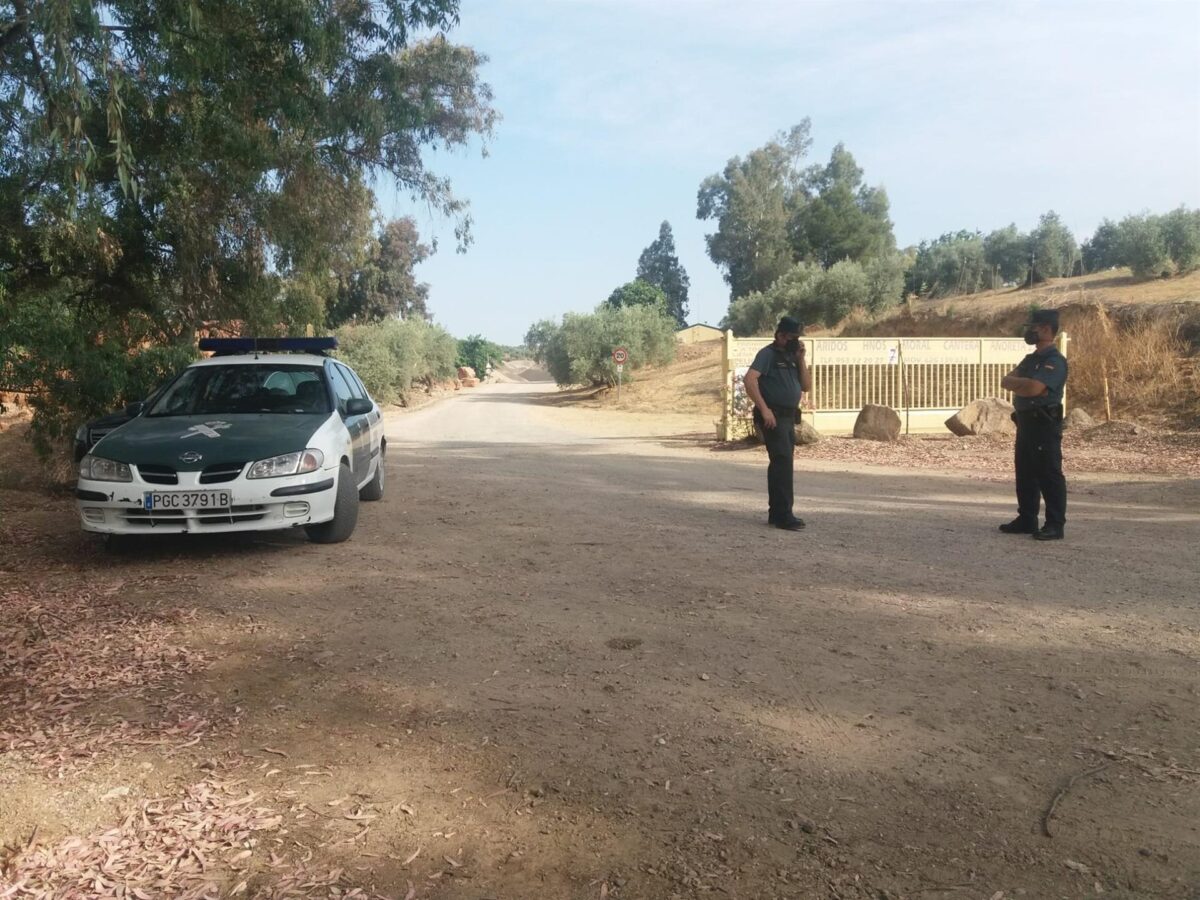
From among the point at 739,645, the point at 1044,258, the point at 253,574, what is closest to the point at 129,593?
the point at 253,574

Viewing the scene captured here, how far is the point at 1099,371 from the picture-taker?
21.9 m

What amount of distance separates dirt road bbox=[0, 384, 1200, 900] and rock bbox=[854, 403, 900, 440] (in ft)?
33.7

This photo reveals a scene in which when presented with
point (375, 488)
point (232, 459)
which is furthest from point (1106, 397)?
point (232, 459)

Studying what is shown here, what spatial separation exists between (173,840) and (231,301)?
10.2 m

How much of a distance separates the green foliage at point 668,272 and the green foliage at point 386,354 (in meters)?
54.5

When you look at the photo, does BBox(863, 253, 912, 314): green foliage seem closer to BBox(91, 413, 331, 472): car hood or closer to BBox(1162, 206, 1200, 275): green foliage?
BBox(1162, 206, 1200, 275): green foliage

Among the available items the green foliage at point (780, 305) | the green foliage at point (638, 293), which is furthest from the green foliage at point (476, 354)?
the green foliage at point (780, 305)

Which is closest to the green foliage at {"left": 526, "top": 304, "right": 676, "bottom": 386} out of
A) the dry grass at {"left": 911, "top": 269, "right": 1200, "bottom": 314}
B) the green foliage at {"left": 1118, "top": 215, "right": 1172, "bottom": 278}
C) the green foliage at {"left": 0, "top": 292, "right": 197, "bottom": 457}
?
the dry grass at {"left": 911, "top": 269, "right": 1200, "bottom": 314}

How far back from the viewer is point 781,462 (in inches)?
312

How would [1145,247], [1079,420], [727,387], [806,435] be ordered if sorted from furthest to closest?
1. [1145,247]
2. [1079,420]
3. [727,387]
4. [806,435]

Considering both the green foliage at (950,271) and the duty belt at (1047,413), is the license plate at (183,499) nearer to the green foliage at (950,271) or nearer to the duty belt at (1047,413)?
the duty belt at (1047,413)

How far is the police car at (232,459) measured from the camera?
6.35m

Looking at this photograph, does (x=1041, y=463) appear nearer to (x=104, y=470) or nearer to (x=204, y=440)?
(x=204, y=440)

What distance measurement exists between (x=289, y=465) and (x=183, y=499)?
72cm
